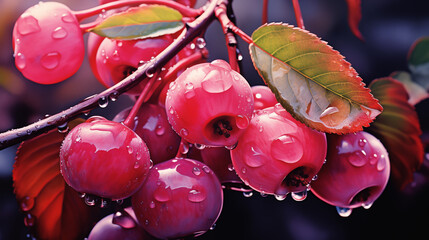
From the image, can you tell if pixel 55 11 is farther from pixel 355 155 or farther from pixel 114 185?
pixel 355 155

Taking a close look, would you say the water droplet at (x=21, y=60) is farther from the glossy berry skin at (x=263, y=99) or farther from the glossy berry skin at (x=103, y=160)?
the glossy berry skin at (x=263, y=99)

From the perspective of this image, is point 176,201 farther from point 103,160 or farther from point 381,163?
point 381,163

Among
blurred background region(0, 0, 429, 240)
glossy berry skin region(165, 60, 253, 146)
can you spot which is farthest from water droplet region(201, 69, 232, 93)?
blurred background region(0, 0, 429, 240)

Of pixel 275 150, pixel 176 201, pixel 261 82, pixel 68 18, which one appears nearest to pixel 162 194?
pixel 176 201

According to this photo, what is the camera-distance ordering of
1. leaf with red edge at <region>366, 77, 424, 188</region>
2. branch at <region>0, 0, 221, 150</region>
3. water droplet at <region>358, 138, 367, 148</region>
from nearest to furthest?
branch at <region>0, 0, 221, 150</region> < water droplet at <region>358, 138, 367, 148</region> < leaf with red edge at <region>366, 77, 424, 188</region>

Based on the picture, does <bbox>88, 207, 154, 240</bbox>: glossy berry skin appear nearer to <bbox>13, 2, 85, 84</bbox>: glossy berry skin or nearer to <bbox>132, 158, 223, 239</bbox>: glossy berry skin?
<bbox>132, 158, 223, 239</bbox>: glossy berry skin

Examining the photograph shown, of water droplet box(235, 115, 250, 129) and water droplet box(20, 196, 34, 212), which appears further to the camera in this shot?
water droplet box(20, 196, 34, 212)

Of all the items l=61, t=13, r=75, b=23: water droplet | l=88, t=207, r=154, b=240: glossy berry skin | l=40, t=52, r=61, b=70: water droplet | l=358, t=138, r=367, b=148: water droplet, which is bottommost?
l=88, t=207, r=154, b=240: glossy berry skin
